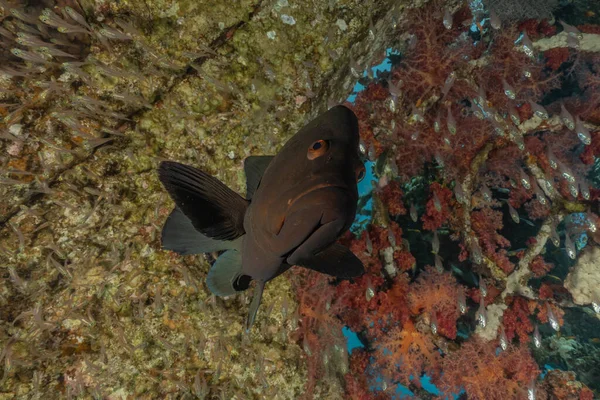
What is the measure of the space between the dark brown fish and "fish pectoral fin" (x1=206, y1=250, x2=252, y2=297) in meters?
0.27

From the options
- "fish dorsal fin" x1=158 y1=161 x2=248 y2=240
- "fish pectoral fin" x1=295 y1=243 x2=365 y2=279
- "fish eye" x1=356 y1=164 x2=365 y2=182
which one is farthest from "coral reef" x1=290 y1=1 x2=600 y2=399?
"fish eye" x1=356 y1=164 x2=365 y2=182

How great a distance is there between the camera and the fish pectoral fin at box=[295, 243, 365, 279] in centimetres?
234

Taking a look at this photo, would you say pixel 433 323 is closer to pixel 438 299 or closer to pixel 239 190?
pixel 438 299

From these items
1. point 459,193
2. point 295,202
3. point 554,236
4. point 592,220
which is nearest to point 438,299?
point 459,193

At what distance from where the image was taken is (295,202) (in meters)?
1.83

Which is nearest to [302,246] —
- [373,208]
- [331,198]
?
[331,198]

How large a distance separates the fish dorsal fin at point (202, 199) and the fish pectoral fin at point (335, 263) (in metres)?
0.60

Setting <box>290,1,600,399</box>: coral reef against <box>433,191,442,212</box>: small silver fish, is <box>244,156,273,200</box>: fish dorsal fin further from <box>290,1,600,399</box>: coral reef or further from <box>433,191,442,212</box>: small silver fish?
<box>433,191,442,212</box>: small silver fish

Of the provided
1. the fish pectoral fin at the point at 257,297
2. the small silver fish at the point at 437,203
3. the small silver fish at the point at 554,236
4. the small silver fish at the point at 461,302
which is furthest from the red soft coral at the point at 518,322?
the fish pectoral fin at the point at 257,297

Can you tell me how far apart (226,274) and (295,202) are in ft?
4.54

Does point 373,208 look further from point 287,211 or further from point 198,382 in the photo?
point 287,211

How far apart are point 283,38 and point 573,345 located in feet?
28.3

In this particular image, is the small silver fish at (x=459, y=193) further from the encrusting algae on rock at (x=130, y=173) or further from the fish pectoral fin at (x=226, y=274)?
the fish pectoral fin at (x=226, y=274)

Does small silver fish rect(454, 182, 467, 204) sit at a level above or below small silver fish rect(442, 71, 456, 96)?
below
